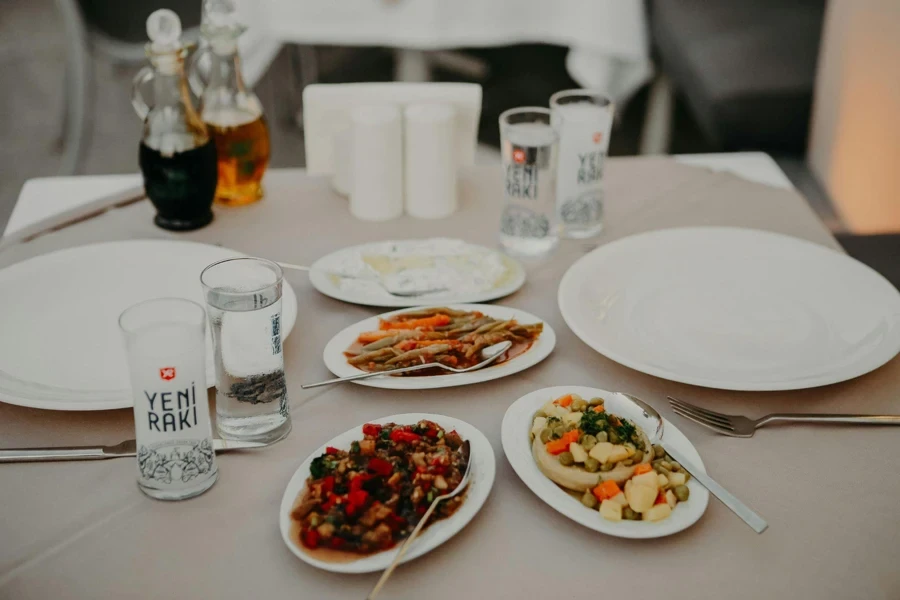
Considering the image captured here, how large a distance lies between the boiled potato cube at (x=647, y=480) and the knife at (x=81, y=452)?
1.21 ft

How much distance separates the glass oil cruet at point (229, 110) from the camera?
1294 mm

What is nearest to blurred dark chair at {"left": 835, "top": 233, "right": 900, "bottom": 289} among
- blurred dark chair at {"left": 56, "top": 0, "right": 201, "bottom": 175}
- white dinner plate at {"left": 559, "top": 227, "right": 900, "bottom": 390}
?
white dinner plate at {"left": 559, "top": 227, "right": 900, "bottom": 390}

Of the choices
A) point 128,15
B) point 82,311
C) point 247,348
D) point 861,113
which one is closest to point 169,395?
point 247,348

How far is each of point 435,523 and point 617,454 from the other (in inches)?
6.8

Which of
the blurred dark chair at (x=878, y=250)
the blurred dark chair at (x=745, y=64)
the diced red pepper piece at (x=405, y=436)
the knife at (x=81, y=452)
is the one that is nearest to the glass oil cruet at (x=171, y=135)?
the knife at (x=81, y=452)

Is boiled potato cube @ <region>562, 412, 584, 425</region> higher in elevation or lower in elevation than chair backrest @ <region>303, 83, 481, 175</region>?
lower

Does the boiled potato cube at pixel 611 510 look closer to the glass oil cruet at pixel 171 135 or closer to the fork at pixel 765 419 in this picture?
the fork at pixel 765 419

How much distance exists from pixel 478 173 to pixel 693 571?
0.93 m

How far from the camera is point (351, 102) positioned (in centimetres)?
138

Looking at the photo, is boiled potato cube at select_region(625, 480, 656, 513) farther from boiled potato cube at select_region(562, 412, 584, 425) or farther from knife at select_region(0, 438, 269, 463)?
knife at select_region(0, 438, 269, 463)

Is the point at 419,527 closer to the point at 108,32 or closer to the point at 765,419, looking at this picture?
the point at 765,419

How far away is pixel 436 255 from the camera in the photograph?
1220 millimetres

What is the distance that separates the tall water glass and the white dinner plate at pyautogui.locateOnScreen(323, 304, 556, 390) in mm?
201

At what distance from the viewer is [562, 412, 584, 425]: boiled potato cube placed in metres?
0.83
